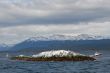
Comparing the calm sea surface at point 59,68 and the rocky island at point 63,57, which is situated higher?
the rocky island at point 63,57

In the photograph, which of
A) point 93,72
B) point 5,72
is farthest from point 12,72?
point 93,72

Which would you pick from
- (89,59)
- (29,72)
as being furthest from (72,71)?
(89,59)

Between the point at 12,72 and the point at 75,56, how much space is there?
181ft

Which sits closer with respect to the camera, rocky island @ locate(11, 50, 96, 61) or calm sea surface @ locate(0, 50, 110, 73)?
calm sea surface @ locate(0, 50, 110, 73)

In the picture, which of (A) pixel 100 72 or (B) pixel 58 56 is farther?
(B) pixel 58 56

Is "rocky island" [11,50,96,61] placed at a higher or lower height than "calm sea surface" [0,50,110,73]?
higher

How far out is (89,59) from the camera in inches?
5640

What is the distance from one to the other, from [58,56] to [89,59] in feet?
40.5

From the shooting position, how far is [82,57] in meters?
146

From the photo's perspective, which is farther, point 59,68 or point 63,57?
point 63,57

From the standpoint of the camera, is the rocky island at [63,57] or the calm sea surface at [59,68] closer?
the calm sea surface at [59,68]

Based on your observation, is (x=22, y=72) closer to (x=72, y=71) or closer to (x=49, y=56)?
(x=72, y=71)

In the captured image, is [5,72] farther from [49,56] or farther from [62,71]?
[49,56]

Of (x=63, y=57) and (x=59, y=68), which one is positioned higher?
(x=63, y=57)
